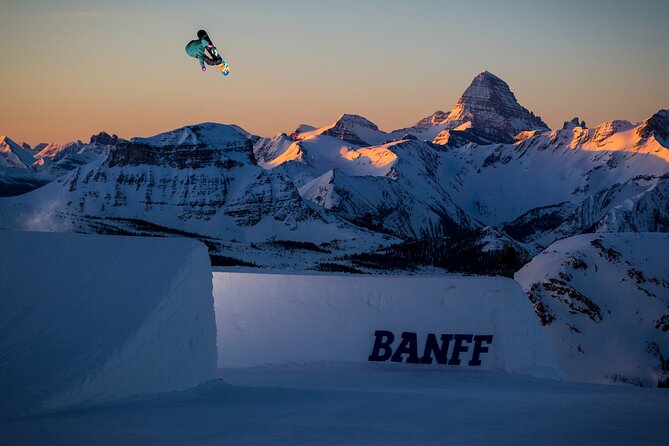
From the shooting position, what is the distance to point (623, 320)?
160ft

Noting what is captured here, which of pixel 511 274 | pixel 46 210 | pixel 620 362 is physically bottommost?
pixel 620 362

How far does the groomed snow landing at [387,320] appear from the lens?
2391cm

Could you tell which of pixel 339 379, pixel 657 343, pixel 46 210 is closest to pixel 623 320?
pixel 657 343

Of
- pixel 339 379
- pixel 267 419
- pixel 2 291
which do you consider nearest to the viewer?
pixel 267 419

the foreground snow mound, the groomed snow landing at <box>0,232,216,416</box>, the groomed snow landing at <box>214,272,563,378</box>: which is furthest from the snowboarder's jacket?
the foreground snow mound

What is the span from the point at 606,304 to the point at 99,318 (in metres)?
38.9

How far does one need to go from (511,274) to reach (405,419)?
1214 centimetres

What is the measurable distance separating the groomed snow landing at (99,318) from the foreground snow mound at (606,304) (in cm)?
3076

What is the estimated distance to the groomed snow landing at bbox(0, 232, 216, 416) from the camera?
15.3m

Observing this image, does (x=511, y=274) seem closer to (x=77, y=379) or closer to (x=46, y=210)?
(x=77, y=379)

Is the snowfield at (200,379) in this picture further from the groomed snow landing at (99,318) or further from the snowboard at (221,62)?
the snowboard at (221,62)

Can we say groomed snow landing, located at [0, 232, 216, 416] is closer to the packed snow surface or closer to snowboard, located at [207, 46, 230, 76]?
the packed snow surface

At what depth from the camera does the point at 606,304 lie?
49.6 metres

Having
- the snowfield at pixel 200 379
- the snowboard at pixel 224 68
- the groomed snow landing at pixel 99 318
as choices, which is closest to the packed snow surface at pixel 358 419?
the snowfield at pixel 200 379
